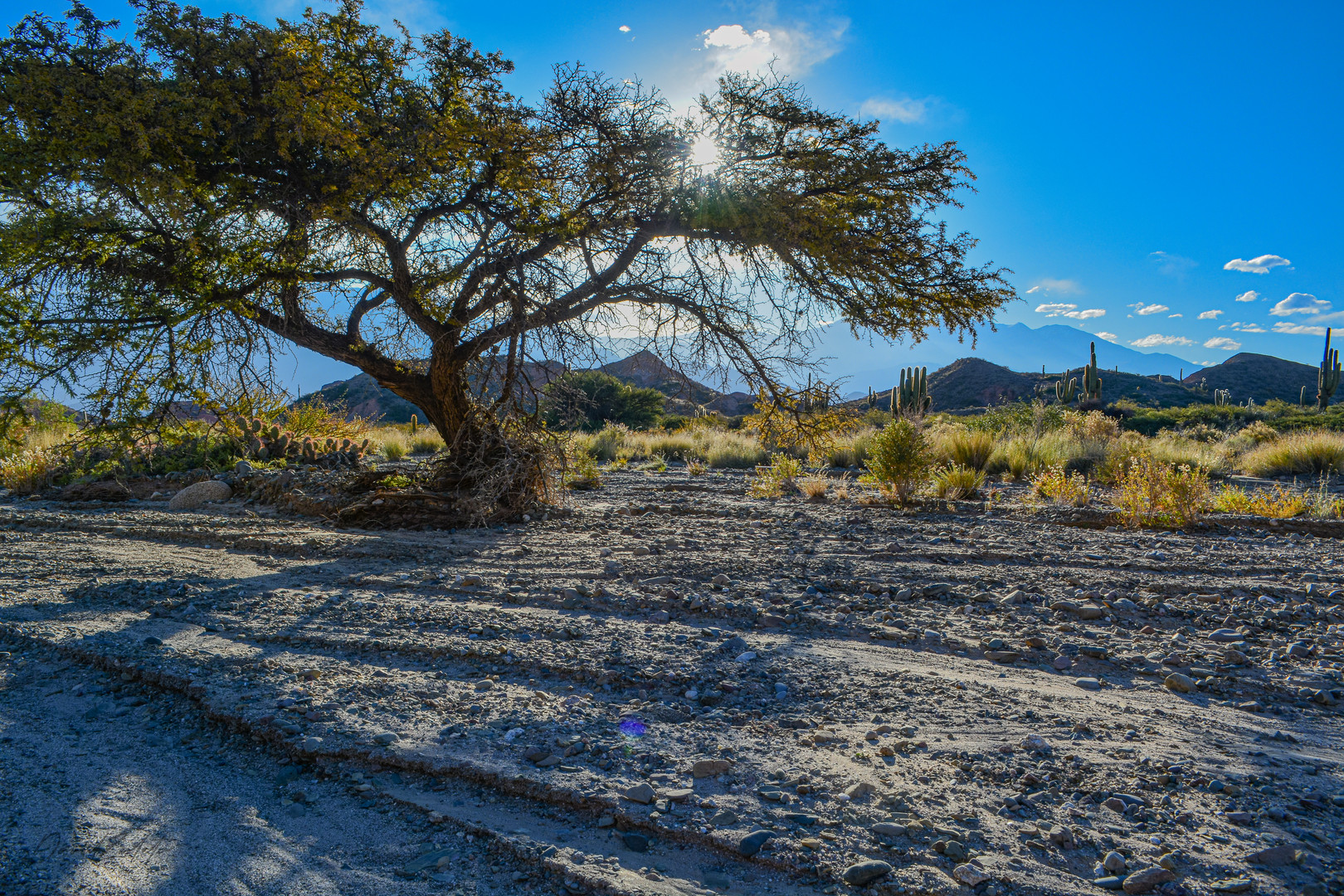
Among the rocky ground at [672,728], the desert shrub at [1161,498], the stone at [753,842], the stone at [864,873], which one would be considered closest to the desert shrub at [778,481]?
the desert shrub at [1161,498]

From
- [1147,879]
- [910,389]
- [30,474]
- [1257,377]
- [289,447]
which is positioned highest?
[1257,377]

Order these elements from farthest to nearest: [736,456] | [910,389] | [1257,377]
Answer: [1257,377], [910,389], [736,456]

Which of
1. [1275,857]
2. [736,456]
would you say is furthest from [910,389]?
[1275,857]

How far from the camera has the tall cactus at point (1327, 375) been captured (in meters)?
32.0

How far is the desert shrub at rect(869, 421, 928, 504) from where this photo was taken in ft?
28.9

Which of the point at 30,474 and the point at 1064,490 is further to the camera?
the point at 30,474

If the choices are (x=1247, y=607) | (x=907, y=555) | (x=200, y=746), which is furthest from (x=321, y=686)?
(x=1247, y=607)

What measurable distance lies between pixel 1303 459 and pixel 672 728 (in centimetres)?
1531

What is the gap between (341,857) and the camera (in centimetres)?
195

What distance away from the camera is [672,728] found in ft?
8.77

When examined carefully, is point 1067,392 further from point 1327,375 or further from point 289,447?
point 289,447

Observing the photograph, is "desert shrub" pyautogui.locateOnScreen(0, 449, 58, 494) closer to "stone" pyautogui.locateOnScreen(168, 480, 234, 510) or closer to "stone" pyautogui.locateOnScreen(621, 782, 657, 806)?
"stone" pyautogui.locateOnScreen(168, 480, 234, 510)

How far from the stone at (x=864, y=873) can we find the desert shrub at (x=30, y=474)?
470 inches

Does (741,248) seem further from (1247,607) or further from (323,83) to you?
(1247,607)
